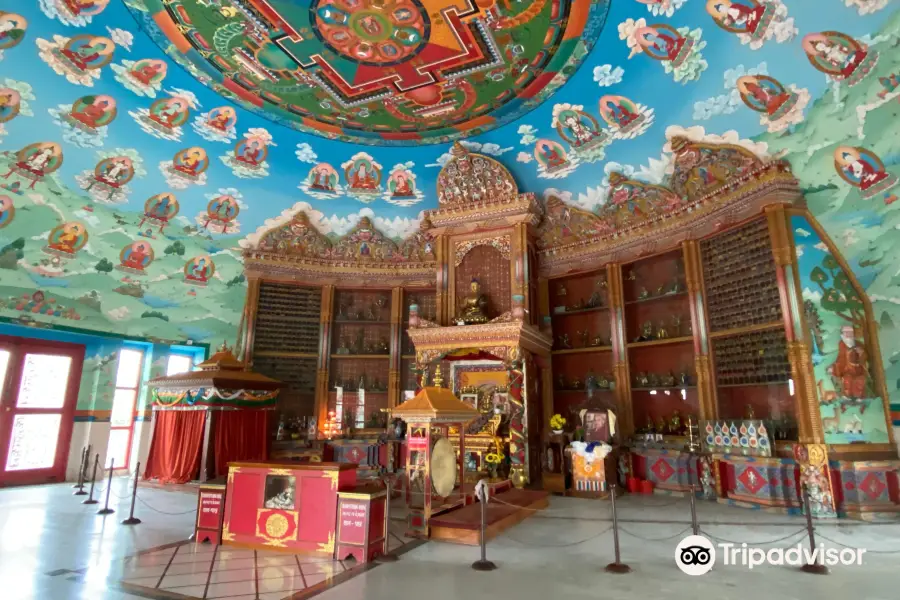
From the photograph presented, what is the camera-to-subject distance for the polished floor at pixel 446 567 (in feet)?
14.9

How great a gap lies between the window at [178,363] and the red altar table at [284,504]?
8.72 m

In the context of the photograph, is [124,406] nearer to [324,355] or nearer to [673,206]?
[324,355]

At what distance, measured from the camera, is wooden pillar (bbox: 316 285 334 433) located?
12.9m

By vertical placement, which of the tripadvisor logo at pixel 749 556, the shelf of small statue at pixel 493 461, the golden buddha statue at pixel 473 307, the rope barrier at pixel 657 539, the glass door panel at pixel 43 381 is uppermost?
the golden buddha statue at pixel 473 307

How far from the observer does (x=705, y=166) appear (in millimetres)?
9422

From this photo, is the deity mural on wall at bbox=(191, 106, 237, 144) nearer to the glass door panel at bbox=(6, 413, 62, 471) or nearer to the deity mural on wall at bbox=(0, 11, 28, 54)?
the deity mural on wall at bbox=(0, 11, 28, 54)

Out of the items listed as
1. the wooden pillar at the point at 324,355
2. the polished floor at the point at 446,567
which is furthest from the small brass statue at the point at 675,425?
the wooden pillar at the point at 324,355

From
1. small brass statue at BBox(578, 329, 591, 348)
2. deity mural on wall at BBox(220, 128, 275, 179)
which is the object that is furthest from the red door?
small brass statue at BBox(578, 329, 591, 348)

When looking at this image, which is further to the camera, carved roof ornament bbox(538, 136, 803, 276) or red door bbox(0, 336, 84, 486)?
red door bbox(0, 336, 84, 486)

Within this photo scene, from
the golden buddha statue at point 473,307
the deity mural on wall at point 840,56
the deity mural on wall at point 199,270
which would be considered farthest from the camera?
the deity mural on wall at point 199,270

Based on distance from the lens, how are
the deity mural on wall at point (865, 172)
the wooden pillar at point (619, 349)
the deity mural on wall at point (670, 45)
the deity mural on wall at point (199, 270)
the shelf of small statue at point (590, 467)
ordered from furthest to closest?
the deity mural on wall at point (199, 270), the wooden pillar at point (619, 349), the shelf of small statue at point (590, 467), the deity mural on wall at point (670, 45), the deity mural on wall at point (865, 172)

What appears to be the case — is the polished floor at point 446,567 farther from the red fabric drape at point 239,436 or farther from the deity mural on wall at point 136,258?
the deity mural on wall at point 136,258

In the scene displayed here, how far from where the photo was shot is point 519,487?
10.1 meters

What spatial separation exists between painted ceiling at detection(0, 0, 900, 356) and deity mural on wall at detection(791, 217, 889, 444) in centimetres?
44
